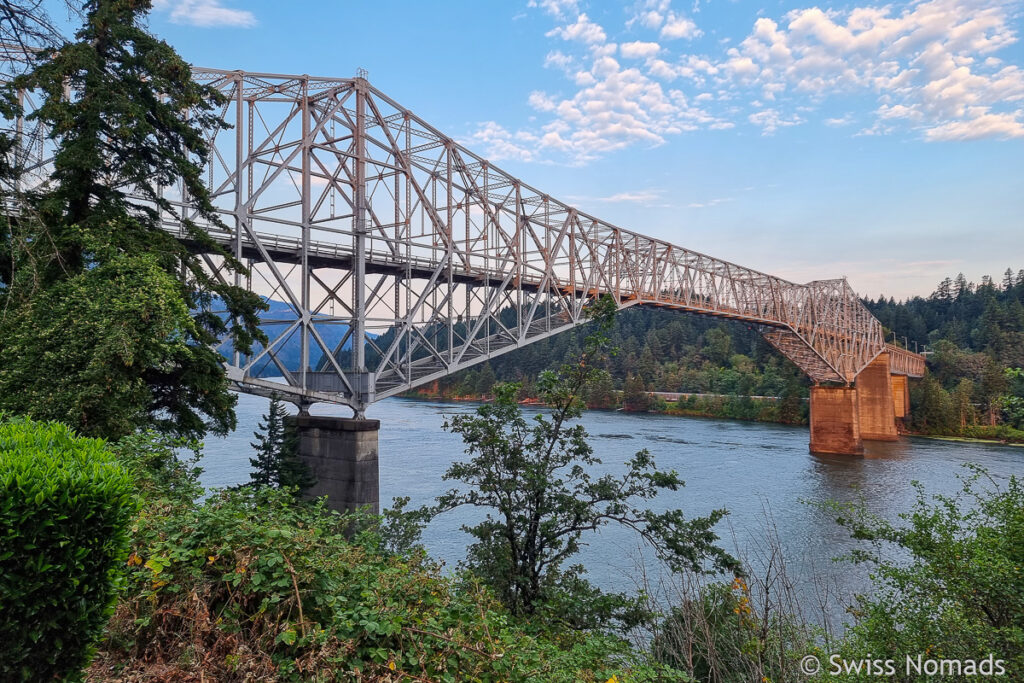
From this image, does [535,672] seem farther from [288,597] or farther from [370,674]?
[288,597]

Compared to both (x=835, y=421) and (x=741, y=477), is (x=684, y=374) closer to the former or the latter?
(x=835, y=421)

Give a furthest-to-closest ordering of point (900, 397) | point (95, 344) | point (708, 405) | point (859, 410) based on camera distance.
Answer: point (708, 405), point (900, 397), point (859, 410), point (95, 344)

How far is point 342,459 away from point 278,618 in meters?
16.0

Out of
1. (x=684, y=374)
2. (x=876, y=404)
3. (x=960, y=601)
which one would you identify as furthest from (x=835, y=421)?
(x=960, y=601)

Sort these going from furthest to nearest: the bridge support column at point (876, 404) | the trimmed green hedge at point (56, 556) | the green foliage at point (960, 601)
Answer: the bridge support column at point (876, 404)
the green foliage at point (960, 601)
the trimmed green hedge at point (56, 556)

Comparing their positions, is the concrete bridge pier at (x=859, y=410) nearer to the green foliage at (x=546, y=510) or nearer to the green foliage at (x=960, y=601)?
the green foliage at (x=960, y=601)

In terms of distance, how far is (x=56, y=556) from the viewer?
274 centimetres

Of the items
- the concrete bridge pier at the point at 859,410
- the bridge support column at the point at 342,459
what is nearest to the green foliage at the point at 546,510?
the bridge support column at the point at 342,459

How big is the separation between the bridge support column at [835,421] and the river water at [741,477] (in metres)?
1.50

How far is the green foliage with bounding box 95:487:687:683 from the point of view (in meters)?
3.66

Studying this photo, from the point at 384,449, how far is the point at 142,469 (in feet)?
106

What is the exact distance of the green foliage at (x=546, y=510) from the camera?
8891 millimetres

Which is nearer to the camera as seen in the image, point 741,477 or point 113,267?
point 113,267

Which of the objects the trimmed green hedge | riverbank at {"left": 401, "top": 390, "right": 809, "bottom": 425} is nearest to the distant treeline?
riverbank at {"left": 401, "top": 390, "right": 809, "bottom": 425}
